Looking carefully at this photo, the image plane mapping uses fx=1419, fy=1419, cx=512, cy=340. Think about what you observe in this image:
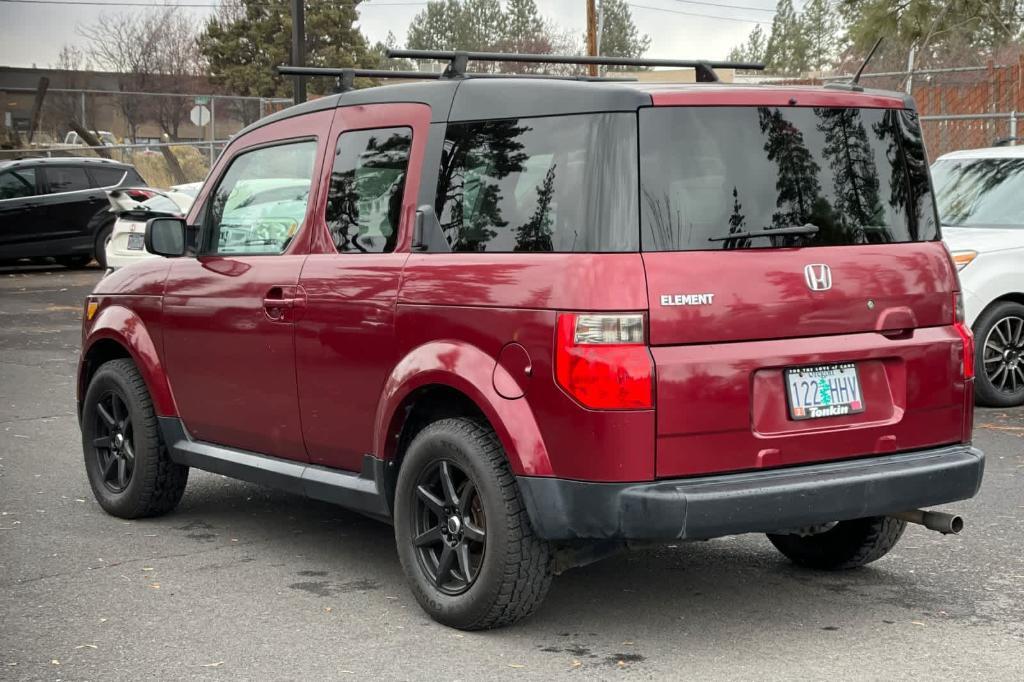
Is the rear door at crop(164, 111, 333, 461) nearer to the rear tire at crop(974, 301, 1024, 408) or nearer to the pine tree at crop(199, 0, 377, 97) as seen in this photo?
the rear tire at crop(974, 301, 1024, 408)

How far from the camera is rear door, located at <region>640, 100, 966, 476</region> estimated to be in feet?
14.7

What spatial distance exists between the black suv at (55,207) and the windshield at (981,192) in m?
16.4

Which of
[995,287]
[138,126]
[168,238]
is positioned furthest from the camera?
[138,126]

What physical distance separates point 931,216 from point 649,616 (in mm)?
1780

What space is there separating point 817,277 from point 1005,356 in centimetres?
608

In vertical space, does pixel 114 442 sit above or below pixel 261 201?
below

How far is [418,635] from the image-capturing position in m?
4.93

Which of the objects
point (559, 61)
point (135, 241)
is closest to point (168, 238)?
point (559, 61)

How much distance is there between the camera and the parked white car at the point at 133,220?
56.5ft

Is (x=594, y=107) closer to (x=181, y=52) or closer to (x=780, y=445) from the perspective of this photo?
(x=780, y=445)

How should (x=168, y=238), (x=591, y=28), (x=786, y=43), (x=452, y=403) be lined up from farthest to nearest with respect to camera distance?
(x=786, y=43) < (x=591, y=28) < (x=168, y=238) < (x=452, y=403)

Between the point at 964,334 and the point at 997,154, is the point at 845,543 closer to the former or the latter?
the point at 964,334

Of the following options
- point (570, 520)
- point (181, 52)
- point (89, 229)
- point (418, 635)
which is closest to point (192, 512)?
point (418, 635)

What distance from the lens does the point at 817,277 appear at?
470cm
